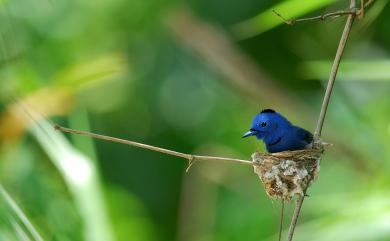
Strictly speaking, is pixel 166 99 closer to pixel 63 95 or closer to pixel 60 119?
pixel 60 119

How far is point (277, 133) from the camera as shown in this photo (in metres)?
3.75

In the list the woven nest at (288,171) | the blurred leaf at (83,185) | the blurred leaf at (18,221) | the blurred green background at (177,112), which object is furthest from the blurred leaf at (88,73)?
the blurred leaf at (18,221)

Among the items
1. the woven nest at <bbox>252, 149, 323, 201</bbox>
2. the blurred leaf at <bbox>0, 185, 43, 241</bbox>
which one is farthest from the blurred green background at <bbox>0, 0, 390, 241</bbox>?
the woven nest at <bbox>252, 149, 323, 201</bbox>

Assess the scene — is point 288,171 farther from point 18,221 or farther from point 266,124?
point 18,221

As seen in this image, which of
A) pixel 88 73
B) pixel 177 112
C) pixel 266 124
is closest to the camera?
pixel 266 124

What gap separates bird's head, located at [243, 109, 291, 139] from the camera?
3.67m

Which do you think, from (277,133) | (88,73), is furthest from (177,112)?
(277,133)

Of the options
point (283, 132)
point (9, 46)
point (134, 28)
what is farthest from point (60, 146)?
point (134, 28)

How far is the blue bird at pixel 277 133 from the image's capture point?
3.68 meters

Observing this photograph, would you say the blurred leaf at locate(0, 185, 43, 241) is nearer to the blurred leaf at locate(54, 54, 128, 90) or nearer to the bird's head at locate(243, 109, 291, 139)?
the bird's head at locate(243, 109, 291, 139)

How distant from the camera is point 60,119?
6324mm

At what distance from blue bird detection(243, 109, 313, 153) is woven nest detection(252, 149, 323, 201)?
1.03 feet

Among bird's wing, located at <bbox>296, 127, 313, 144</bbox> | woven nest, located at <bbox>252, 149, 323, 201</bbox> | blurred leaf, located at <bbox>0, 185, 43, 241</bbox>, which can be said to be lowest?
blurred leaf, located at <bbox>0, 185, 43, 241</bbox>

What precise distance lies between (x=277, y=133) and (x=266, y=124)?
0.11m
